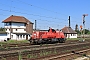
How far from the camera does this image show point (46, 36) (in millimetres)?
35656

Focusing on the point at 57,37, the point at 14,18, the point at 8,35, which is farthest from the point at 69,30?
the point at 57,37

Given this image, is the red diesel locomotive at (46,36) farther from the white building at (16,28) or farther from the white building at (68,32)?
the white building at (68,32)

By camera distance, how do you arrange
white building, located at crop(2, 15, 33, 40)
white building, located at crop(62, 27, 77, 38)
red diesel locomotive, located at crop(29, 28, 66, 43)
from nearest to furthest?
red diesel locomotive, located at crop(29, 28, 66, 43), white building, located at crop(2, 15, 33, 40), white building, located at crop(62, 27, 77, 38)

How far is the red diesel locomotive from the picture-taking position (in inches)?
1347

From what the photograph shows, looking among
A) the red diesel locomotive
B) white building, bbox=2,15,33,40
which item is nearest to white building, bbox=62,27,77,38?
white building, bbox=2,15,33,40

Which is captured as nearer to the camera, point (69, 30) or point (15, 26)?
point (15, 26)

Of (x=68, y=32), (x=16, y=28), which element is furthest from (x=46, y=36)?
(x=68, y=32)

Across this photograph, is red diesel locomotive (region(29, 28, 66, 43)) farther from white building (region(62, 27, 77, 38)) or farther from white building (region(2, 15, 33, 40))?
white building (region(62, 27, 77, 38))

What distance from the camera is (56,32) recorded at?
3891 centimetres

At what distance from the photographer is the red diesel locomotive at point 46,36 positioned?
34219 mm

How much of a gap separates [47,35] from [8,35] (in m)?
37.1

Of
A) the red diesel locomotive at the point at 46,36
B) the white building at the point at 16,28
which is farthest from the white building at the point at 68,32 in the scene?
the red diesel locomotive at the point at 46,36

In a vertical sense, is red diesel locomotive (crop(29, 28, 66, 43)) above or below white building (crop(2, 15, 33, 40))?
below

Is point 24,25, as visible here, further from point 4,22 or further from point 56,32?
point 56,32
